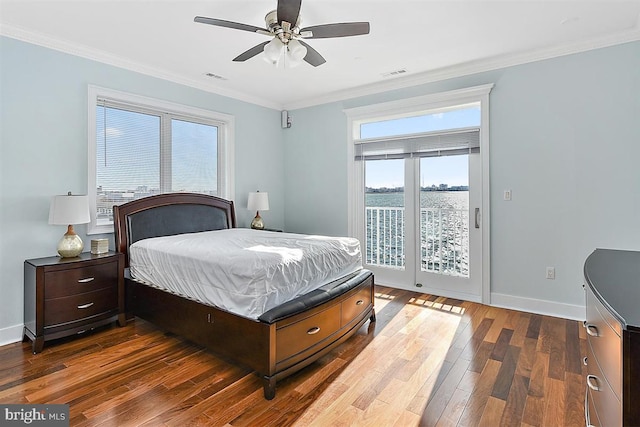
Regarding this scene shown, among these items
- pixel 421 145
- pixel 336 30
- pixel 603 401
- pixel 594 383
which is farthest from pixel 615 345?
pixel 421 145

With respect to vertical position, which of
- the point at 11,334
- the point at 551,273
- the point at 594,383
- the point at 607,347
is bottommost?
the point at 11,334

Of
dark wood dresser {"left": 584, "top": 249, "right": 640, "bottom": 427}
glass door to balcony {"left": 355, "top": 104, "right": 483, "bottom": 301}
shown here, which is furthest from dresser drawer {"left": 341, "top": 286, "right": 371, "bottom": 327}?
dark wood dresser {"left": 584, "top": 249, "right": 640, "bottom": 427}

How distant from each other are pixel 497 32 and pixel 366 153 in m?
2.09

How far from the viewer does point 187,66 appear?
378 cm

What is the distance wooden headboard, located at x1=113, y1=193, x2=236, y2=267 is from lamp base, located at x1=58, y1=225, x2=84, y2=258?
38cm

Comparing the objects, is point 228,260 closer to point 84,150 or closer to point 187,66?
point 84,150

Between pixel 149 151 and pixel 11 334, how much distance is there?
216 centimetres

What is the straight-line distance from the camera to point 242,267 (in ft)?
7.34

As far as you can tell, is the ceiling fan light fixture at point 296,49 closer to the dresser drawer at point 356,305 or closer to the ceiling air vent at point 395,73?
the ceiling air vent at point 395,73

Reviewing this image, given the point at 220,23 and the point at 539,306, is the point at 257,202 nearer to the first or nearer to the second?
the point at 220,23

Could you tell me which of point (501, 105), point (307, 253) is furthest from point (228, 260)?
point (501, 105)

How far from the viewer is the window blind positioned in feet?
12.8

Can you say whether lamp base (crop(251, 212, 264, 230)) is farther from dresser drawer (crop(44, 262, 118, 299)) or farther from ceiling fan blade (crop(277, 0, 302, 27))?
ceiling fan blade (crop(277, 0, 302, 27))

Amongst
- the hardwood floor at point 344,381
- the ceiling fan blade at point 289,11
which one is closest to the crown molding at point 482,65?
the ceiling fan blade at point 289,11
